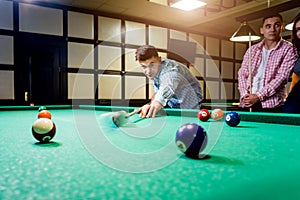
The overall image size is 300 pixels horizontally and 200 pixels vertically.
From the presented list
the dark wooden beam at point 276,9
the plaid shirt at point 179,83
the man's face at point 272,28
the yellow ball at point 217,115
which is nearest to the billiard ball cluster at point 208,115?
the yellow ball at point 217,115

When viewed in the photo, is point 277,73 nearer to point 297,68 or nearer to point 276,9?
point 297,68

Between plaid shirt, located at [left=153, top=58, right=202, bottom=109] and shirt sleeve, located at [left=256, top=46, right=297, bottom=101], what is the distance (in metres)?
0.71

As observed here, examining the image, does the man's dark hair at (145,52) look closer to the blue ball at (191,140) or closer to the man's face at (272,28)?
the man's face at (272,28)

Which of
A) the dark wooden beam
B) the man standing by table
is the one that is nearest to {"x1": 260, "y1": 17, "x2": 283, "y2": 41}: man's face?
the man standing by table

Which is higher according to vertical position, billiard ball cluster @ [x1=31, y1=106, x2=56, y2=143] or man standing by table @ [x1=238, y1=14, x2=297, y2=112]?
man standing by table @ [x1=238, y1=14, x2=297, y2=112]

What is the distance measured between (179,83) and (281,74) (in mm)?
1117

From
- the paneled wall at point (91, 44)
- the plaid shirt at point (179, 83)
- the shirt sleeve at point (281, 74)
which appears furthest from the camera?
the paneled wall at point (91, 44)

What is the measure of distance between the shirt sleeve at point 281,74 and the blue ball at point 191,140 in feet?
7.39

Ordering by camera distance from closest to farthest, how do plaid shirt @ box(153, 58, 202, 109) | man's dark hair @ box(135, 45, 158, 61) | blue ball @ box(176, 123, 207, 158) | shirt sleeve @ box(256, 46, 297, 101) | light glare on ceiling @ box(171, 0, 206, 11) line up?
blue ball @ box(176, 123, 207, 158)
plaid shirt @ box(153, 58, 202, 109)
man's dark hair @ box(135, 45, 158, 61)
shirt sleeve @ box(256, 46, 297, 101)
light glare on ceiling @ box(171, 0, 206, 11)

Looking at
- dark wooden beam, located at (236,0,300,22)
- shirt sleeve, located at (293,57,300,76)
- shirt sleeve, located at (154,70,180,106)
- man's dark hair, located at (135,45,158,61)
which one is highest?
dark wooden beam, located at (236,0,300,22)

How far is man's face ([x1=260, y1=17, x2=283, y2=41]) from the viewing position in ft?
9.45

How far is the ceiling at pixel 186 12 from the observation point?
5.71 metres

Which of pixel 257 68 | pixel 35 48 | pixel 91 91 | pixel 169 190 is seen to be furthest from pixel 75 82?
pixel 169 190

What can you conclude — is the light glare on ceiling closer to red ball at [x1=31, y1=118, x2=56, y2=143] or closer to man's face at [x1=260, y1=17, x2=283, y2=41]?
man's face at [x1=260, y1=17, x2=283, y2=41]
